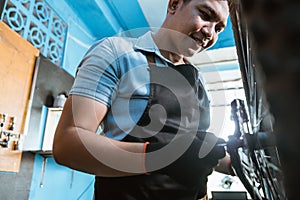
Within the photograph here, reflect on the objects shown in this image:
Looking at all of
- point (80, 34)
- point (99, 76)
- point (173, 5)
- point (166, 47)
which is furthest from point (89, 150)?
point (80, 34)

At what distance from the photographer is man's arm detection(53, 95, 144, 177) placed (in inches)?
22.8

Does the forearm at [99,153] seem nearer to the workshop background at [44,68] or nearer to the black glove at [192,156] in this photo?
the black glove at [192,156]

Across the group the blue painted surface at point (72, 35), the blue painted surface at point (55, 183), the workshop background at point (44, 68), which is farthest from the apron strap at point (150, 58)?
the blue painted surface at point (72, 35)

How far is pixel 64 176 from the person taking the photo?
6.61 ft

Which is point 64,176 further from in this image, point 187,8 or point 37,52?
point 187,8

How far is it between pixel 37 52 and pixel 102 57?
132 centimetres

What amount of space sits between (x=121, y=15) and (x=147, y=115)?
Answer: 192cm

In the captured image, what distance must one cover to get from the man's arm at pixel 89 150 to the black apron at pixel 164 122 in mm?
124

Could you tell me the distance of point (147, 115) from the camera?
751 mm

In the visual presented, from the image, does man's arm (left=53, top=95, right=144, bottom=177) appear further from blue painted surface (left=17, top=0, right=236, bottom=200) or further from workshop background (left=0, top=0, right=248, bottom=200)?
blue painted surface (left=17, top=0, right=236, bottom=200)

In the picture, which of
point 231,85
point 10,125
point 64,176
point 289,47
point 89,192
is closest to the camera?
point 289,47

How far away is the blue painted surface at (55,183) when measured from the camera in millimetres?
1749

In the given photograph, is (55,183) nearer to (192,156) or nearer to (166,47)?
(166,47)

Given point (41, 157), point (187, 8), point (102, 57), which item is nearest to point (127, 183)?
point (102, 57)
